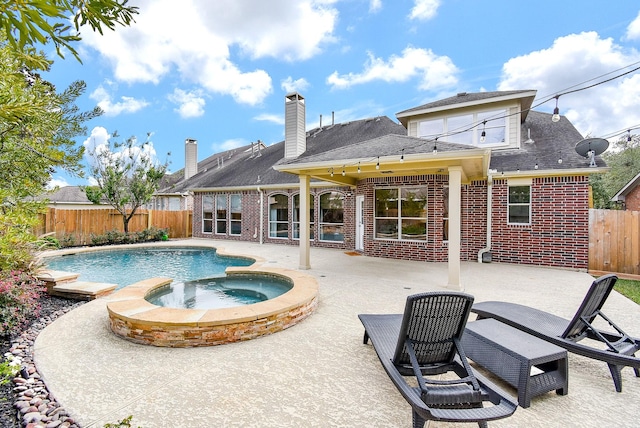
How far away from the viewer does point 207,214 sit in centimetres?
1684

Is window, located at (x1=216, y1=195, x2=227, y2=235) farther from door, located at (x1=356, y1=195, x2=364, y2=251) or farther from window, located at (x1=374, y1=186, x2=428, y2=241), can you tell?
window, located at (x1=374, y1=186, x2=428, y2=241)

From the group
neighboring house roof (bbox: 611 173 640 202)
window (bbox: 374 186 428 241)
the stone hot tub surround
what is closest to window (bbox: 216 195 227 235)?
window (bbox: 374 186 428 241)

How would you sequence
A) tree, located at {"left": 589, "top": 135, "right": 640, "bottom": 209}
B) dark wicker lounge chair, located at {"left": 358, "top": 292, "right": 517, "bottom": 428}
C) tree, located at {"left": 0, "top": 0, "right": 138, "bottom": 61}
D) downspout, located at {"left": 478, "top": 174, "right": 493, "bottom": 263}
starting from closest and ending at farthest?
1. tree, located at {"left": 0, "top": 0, "right": 138, "bottom": 61}
2. dark wicker lounge chair, located at {"left": 358, "top": 292, "right": 517, "bottom": 428}
3. downspout, located at {"left": 478, "top": 174, "right": 493, "bottom": 263}
4. tree, located at {"left": 589, "top": 135, "right": 640, "bottom": 209}

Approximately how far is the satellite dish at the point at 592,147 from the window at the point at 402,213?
13.6 feet

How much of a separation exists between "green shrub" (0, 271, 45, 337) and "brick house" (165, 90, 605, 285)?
5426 millimetres

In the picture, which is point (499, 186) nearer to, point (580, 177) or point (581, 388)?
point (580, 177)

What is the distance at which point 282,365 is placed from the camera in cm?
334

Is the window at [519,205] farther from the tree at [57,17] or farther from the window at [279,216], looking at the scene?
the tree at [57,17]

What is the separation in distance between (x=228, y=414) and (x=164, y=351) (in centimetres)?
167

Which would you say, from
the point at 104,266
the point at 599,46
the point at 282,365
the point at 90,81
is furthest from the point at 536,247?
the point at 104,266

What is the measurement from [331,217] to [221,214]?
673cm

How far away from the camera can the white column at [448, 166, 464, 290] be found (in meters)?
6.45

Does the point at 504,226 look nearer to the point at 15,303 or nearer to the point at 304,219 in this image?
the point at 304,219

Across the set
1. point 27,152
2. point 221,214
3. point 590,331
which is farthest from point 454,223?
point 221,214
